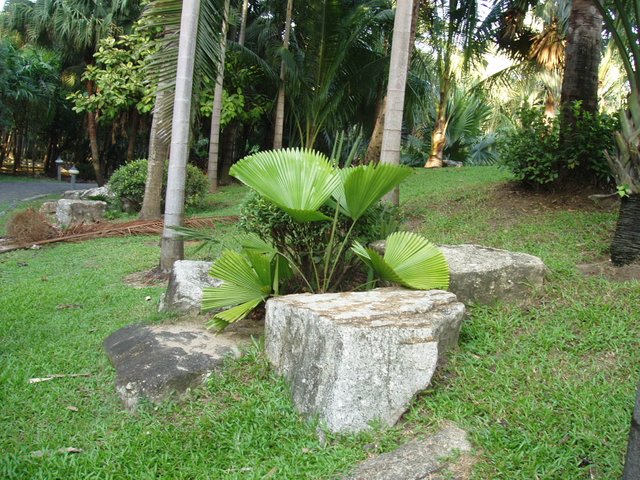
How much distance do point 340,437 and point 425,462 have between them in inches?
21.1

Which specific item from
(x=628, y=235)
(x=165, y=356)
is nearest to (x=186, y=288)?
(x=165, y=356)

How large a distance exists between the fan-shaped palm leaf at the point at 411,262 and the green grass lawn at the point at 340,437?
431 mm

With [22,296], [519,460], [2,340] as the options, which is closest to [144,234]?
Answer: [22,296]

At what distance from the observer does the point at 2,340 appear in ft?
17.0

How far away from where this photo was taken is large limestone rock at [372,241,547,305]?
462 cm

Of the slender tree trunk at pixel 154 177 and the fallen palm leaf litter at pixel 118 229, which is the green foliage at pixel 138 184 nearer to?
the slender tree trunk at pixel 154 177

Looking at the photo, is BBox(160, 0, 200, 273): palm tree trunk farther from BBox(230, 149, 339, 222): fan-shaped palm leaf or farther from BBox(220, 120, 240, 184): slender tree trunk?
BBox(220, 120, 240, 184): slender tree trunk

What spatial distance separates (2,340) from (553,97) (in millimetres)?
16265

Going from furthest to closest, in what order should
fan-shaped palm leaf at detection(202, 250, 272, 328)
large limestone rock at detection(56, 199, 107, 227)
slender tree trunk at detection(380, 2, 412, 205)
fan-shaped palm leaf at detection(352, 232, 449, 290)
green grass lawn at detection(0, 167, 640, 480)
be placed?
large limestone rock at detection(56, 199, 107, 227)
slender tree trunk at detection(380, 2, 412, 205)
fan-shaped palm leaf at detection(202, 250, 272, 328)
fan-shaped palm leaf at detection(352, 232, 449, 290)
green grass lawn at detection(0, 167, 640, 480)

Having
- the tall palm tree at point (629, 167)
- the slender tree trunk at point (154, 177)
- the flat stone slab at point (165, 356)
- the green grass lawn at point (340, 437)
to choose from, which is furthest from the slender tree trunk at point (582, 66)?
the slender tree trunk at point (154, 177)

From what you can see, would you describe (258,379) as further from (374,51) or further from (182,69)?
(374,51)

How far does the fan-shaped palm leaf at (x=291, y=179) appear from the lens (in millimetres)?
4562

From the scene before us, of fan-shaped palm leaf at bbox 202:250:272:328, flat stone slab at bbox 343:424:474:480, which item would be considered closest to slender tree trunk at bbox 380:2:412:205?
fan-shaped palm leaf at bbox 202:250:272:328

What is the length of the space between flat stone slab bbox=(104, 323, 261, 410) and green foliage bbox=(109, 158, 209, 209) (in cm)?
860
